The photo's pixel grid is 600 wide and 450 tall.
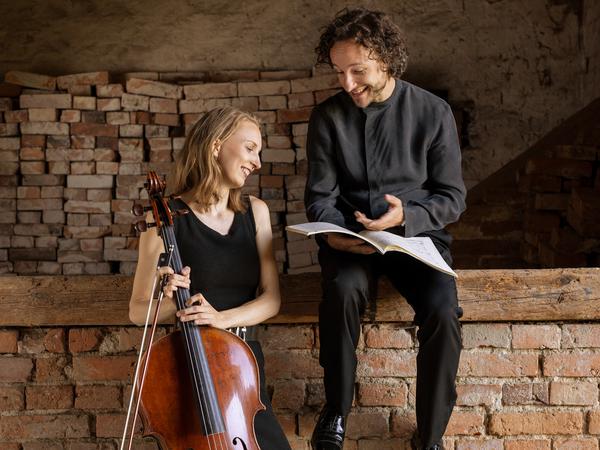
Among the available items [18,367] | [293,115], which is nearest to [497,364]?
[18,367]

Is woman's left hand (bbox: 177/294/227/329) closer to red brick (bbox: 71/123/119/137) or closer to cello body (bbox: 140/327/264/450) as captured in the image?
cello body (bbox: 140/327/264/450)

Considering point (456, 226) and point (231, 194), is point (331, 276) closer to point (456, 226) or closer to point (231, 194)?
point (231, 194)

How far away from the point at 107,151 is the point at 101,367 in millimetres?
2772

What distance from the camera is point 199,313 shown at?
Result: 187 cm

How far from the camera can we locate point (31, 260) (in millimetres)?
5074

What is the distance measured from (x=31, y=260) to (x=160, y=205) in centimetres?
351

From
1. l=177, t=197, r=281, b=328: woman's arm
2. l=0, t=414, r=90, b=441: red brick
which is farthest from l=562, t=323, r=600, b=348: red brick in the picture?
l=0, t=414, r=90, b=441: red brick

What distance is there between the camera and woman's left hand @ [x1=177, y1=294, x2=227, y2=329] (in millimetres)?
1847

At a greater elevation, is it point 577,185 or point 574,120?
point 574,120

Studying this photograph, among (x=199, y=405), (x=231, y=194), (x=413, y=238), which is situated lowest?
(x=199, y=405)

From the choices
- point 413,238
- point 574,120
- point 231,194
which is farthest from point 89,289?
point 574,120

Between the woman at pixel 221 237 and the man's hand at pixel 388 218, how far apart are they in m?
0.30

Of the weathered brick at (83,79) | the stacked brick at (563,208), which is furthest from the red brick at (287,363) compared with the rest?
the weathered brick at (83,79)

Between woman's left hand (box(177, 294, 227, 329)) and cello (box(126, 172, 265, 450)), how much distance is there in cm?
2
